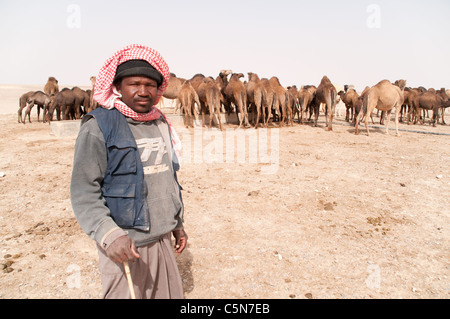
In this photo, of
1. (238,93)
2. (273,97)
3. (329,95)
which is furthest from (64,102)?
(329,95)

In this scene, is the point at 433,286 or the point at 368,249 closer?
the point at 433,286

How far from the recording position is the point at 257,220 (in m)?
4.28

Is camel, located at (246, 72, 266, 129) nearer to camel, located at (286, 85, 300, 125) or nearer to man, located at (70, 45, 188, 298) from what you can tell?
camel, located at (286, 85, 300, 125)

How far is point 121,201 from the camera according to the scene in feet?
5.41

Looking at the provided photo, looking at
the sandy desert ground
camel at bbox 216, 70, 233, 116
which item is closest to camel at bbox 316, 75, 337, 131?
camel at bbox 216, 70, 233, 116

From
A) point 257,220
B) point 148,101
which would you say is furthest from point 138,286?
point 257,220

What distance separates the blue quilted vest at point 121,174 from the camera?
1617 millimetres

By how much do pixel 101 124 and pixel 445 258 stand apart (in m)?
3.87

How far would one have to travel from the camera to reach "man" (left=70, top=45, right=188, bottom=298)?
154 cm

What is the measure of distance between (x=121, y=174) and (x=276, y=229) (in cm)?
282
